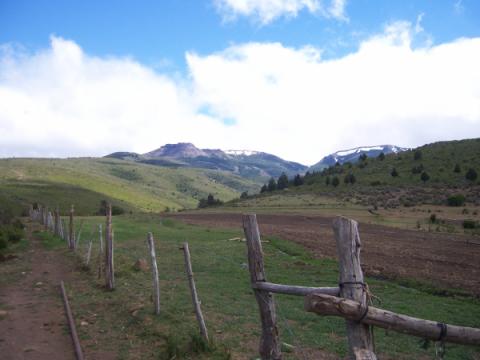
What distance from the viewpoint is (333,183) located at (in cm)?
8531

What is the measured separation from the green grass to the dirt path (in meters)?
0.67

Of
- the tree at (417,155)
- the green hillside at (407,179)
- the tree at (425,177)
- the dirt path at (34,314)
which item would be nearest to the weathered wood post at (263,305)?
the dirt path at (34,314)

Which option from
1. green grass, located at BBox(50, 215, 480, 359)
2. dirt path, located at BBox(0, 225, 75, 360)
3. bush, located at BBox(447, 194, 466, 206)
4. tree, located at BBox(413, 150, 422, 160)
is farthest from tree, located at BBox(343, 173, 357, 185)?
dirt path, located at BBox(0, 225, 75, 360)

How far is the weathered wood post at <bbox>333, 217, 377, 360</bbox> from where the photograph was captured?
14.0ft

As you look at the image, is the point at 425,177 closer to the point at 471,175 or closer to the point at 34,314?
Answer: the point at 471,175

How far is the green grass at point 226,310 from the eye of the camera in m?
9.06

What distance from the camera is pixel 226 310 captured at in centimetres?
1191

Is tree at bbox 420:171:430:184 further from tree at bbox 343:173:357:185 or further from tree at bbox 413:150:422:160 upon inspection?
tree at bbox 413:150:422:160

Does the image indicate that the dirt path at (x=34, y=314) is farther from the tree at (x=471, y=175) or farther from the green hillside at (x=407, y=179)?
the tree at (x=471, y=175)

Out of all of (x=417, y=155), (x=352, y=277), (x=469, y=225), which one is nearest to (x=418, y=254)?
(x=469, y=225)

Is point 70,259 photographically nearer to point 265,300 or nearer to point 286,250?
point 286,250

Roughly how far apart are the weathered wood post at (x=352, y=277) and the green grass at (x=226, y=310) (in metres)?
1.68

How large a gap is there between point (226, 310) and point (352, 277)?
810 centimetres

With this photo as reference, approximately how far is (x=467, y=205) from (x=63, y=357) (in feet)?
202
